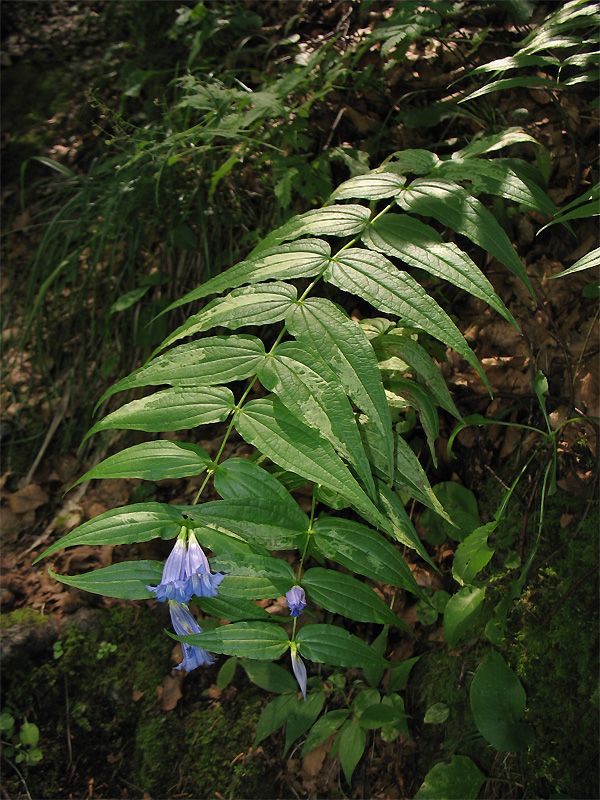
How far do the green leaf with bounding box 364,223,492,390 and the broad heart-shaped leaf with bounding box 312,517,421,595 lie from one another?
46 cm

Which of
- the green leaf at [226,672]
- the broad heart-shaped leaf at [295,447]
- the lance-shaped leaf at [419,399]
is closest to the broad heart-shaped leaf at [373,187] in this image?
the lance-shaped leaf at [419,399]

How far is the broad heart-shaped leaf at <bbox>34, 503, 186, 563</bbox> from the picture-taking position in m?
1.18

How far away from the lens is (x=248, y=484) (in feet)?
4.06

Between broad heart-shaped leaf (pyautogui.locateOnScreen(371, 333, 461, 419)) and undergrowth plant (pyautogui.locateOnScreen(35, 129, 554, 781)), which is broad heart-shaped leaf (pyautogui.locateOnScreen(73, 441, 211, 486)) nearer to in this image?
undergrowth plant (pyautogui.locateOnScreen(35, 129, 554, 781))

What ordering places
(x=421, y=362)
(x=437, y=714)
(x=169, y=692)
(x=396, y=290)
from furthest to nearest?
(x=169, y=692), (x=437, y=714), (x=421, y=362), (x=396, y=290)

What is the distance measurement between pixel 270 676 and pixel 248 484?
1045mm

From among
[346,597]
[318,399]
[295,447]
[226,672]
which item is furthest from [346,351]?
[226,672]

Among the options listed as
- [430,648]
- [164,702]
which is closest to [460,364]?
[430,648]

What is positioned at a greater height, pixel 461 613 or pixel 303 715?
pixel 461 613

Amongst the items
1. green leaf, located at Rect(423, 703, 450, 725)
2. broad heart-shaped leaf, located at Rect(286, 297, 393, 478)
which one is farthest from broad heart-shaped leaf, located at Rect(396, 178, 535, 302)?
green leaf, located at Rect(423, 703, 450, 725)

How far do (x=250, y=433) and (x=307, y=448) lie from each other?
133mm

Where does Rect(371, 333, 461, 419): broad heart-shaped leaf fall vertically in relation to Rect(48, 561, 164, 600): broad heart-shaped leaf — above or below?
above

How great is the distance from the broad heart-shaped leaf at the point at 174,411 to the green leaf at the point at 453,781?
122cm

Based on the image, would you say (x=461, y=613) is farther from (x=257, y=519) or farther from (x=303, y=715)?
(x=257, y=519)
